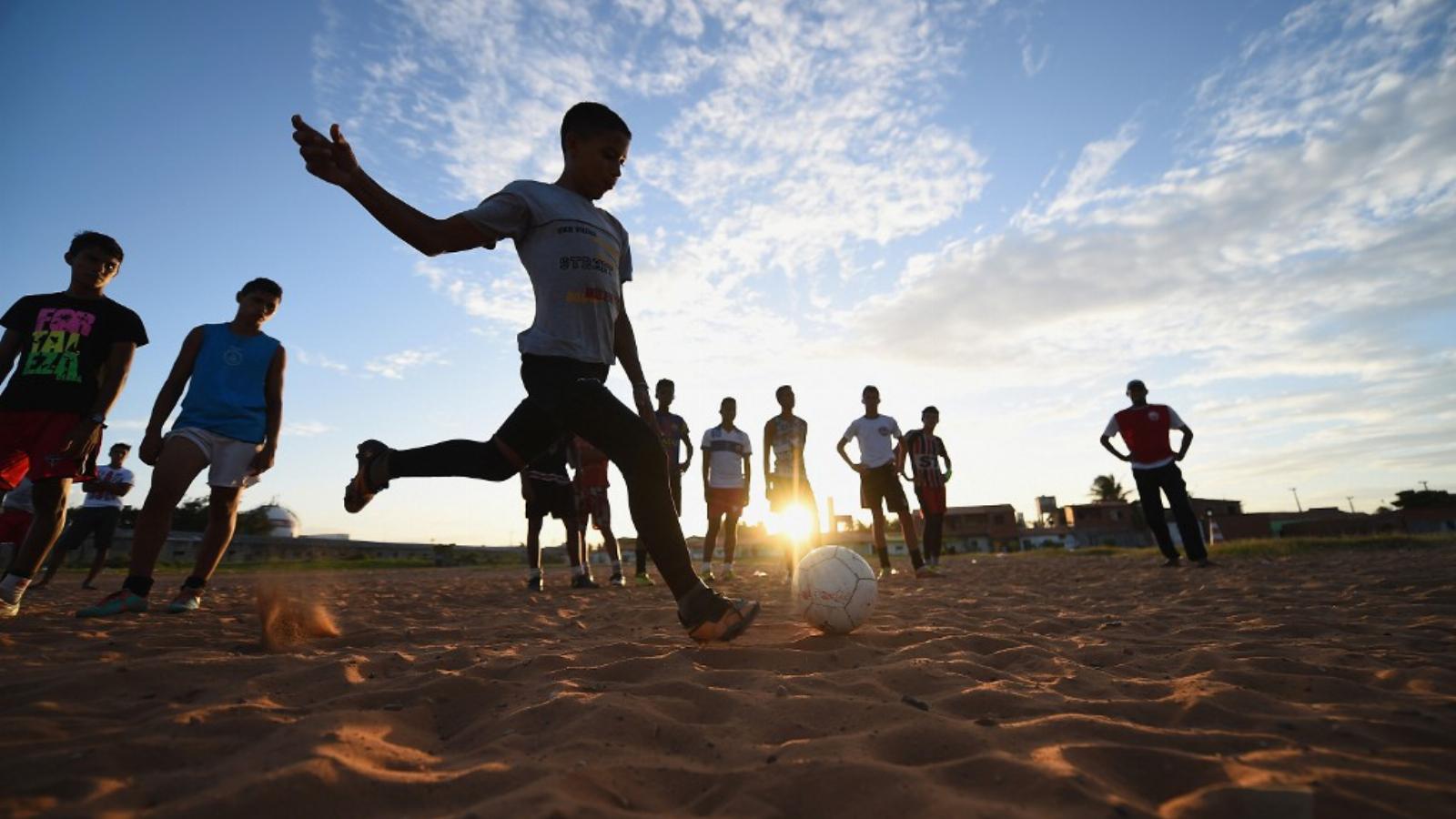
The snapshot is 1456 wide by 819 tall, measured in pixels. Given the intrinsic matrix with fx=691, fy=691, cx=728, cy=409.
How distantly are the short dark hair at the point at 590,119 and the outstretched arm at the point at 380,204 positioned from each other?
74 cm

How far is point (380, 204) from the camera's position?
8.12 ft

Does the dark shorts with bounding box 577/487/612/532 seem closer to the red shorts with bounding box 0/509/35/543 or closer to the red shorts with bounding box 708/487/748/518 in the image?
the red shorts with bounding box 708/487/748/518

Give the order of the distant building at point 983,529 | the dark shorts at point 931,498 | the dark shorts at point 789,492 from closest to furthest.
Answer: the dark shorts at point 789,492
the dark shorts at point 931,498
the distant building at point 983,529

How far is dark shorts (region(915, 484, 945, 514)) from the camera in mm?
8727

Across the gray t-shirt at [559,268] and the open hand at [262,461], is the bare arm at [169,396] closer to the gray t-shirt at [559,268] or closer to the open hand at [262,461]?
the open hand at [262,461]

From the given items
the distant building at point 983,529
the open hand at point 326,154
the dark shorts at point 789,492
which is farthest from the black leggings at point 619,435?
the distant building at point 983,529

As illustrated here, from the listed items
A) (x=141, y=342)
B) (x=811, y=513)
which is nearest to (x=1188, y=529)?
(x=811, y=513)

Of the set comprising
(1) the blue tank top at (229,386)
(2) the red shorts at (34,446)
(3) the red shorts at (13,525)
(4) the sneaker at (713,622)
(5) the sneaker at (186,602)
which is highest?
(1) the blue tank top at (229,386)

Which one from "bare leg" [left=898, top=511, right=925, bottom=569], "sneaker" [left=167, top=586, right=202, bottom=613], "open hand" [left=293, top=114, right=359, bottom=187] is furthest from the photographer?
"bare leg" [left=898, top=511, right=925, bottom=569]

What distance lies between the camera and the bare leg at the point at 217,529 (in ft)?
14.0

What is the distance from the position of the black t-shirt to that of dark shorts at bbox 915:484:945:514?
25.9 feet

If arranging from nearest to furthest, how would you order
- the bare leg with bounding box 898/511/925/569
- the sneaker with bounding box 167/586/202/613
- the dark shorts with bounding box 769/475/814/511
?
the sneaker with bounding box 167/586/202/613 → the dark shorts with bounding box 769/475/814/511 → the bare leg with bounding box 898/511/925/569

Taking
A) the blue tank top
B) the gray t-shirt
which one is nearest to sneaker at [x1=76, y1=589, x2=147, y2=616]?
the blue tank top

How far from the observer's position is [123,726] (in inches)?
69.9
